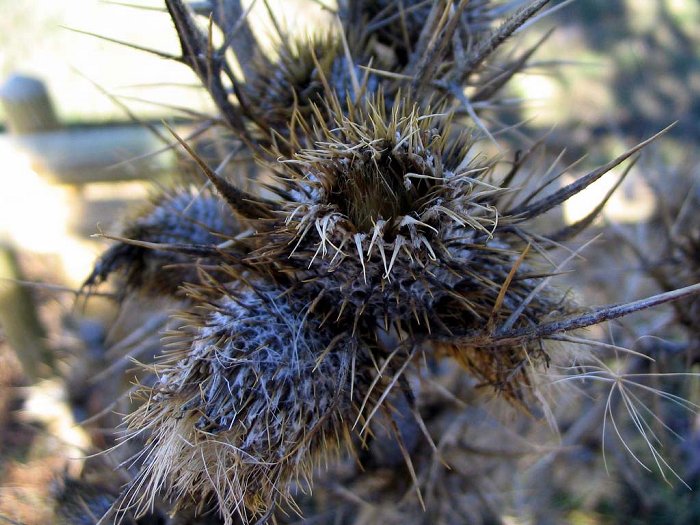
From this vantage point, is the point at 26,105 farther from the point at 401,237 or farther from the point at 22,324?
the point at 401,237

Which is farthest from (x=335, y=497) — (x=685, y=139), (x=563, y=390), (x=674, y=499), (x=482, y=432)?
(x=685, y=139)

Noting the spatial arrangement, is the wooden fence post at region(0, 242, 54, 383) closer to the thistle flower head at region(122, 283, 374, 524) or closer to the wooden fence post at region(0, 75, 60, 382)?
the wooden fence post at region(0, 75, 60, 382)

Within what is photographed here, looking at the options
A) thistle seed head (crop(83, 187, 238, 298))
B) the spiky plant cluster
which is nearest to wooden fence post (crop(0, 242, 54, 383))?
thistle seed head (crop(83, 187, 238, 298))

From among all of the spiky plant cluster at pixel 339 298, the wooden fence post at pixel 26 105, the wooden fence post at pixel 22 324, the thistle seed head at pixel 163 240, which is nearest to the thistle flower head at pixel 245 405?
the spiky plant cluster at pixel 339 298

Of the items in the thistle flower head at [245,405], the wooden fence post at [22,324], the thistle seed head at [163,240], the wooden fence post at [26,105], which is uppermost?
the wooden fence post at [26,105]

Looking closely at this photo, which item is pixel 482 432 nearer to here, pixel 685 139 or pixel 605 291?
pixel 605 291

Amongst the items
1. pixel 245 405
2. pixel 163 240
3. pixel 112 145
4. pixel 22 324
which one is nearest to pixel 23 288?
pixel 22 324

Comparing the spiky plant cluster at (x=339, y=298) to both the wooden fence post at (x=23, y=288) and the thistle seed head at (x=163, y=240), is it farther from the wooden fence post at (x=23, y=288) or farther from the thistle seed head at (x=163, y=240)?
the wooden fence post at (x=23, y=288)

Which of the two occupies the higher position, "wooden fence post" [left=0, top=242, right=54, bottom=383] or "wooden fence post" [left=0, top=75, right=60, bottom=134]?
"wooden fence post" [left=0, top=75, right=60, bottom=134]
